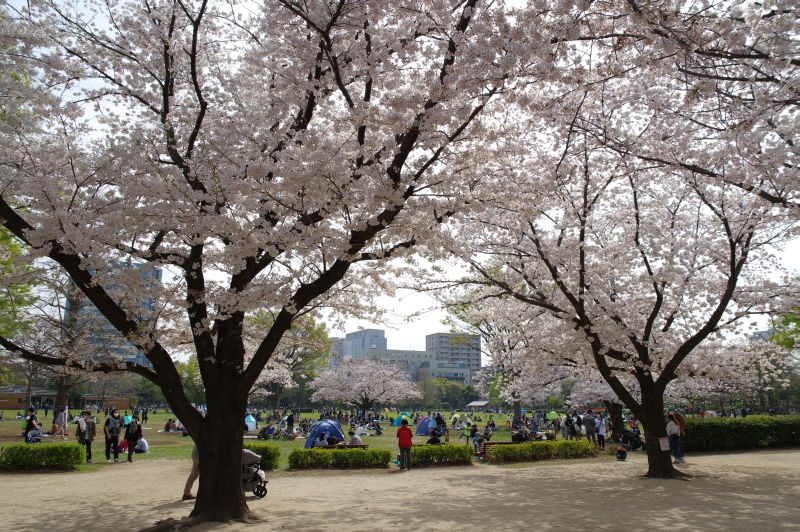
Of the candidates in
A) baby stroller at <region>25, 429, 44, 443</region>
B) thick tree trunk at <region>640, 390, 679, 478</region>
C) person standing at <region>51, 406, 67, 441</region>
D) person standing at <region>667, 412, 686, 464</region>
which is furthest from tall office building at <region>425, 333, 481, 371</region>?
thick tree trunk at <region>640, 390, 679, 478</region>

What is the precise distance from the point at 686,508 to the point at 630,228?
6.64 meters

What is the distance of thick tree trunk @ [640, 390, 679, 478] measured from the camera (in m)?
11.1

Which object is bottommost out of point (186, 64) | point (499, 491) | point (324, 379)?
point (499, 491)

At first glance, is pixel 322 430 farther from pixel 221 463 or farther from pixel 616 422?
pixel 616 422

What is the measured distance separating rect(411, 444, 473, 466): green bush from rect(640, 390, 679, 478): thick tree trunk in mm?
4980

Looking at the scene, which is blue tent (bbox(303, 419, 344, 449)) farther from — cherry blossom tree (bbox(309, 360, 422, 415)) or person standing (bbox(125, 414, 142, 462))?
cherry blossom tree (bbox(309, 360, 422, 415))

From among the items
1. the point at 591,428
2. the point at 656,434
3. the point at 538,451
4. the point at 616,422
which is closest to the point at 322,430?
the point at 538,451

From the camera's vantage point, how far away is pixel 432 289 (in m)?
12.3

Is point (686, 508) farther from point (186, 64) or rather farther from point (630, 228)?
point (186, 64)

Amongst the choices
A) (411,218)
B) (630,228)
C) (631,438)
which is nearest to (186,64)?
(411,218)

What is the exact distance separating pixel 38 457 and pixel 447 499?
33.4 ft

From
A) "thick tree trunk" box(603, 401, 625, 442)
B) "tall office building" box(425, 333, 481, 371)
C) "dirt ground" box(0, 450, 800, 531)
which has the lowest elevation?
"dirt ground" box(0, 450, 800, 531)

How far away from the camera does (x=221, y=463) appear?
23.7 feet

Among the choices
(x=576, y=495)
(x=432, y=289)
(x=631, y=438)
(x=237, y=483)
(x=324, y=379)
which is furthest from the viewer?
(x=324, y=379)
